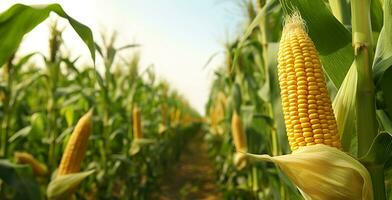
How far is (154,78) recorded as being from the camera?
327 inches

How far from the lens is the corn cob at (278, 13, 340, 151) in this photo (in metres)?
1.18

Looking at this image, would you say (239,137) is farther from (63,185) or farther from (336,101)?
(336,101)

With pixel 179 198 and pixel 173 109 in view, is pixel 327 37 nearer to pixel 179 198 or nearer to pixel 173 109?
pixel 179 198

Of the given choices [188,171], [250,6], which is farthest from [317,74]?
[188,171]

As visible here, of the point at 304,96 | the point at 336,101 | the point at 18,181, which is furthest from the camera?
the point at 18,181

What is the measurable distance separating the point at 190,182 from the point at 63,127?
18.2 feet

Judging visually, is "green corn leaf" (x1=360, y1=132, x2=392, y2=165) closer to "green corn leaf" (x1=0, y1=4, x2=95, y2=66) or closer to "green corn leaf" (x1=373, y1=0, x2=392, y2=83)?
"green corn leaf" (x1=373, y1=0, x2=392, y2=83)

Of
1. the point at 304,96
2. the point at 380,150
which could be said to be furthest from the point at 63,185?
the point at 380,150

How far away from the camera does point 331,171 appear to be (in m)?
1.10

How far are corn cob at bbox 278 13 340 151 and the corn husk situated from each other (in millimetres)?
86

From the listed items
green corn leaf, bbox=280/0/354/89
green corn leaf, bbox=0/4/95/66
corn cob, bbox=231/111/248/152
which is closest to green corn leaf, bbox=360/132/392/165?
green corn leaf, bbox=280/0/354/89

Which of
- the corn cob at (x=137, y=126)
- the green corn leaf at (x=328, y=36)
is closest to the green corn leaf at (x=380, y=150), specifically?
the green corn leaf at (x=328, y=36)

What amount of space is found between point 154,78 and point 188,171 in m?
4.79

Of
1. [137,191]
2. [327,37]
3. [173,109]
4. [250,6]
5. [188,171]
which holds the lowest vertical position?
[188,171]
